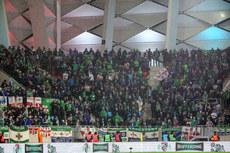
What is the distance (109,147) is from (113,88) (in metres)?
11.8

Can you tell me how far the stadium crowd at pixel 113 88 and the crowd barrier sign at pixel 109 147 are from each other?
4.81 meters

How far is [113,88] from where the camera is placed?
34.5m

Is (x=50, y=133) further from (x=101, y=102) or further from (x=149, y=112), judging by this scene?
(x=149, y=112)

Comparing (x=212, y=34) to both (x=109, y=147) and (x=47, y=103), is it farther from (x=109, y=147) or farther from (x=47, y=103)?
(x=109, y=147)

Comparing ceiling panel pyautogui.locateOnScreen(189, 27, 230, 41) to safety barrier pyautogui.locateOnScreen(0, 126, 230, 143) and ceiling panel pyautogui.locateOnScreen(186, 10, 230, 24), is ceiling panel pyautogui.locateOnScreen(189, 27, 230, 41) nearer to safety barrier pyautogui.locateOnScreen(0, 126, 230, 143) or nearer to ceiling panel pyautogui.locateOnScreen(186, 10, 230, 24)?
ceiling panel pyautogui.locateOnScreen(186, 10, 230, 24)

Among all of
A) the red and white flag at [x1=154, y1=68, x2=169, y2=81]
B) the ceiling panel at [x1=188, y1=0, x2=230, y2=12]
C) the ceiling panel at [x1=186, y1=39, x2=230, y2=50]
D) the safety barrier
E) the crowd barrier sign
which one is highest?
the ceiling panel at [x1=188, y1=0, x2=230, y2=12]

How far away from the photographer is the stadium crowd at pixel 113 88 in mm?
30719

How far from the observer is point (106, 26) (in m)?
47.0

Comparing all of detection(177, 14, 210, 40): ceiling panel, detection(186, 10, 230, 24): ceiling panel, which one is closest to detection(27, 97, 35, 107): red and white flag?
detection(177, 14, 210, 40): ceiling panel

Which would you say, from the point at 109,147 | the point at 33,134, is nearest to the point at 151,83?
the point at 33,134

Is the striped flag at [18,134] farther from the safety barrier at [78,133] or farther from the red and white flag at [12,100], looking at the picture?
the red and white flag at [12,100]

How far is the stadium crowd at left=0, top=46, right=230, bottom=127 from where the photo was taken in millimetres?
30719

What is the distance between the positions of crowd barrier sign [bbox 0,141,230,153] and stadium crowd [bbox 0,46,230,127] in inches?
189

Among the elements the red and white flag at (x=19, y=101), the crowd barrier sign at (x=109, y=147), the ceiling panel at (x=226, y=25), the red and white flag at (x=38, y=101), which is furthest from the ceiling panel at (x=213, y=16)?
the crowd barrier sign at (x=109, y=147)
